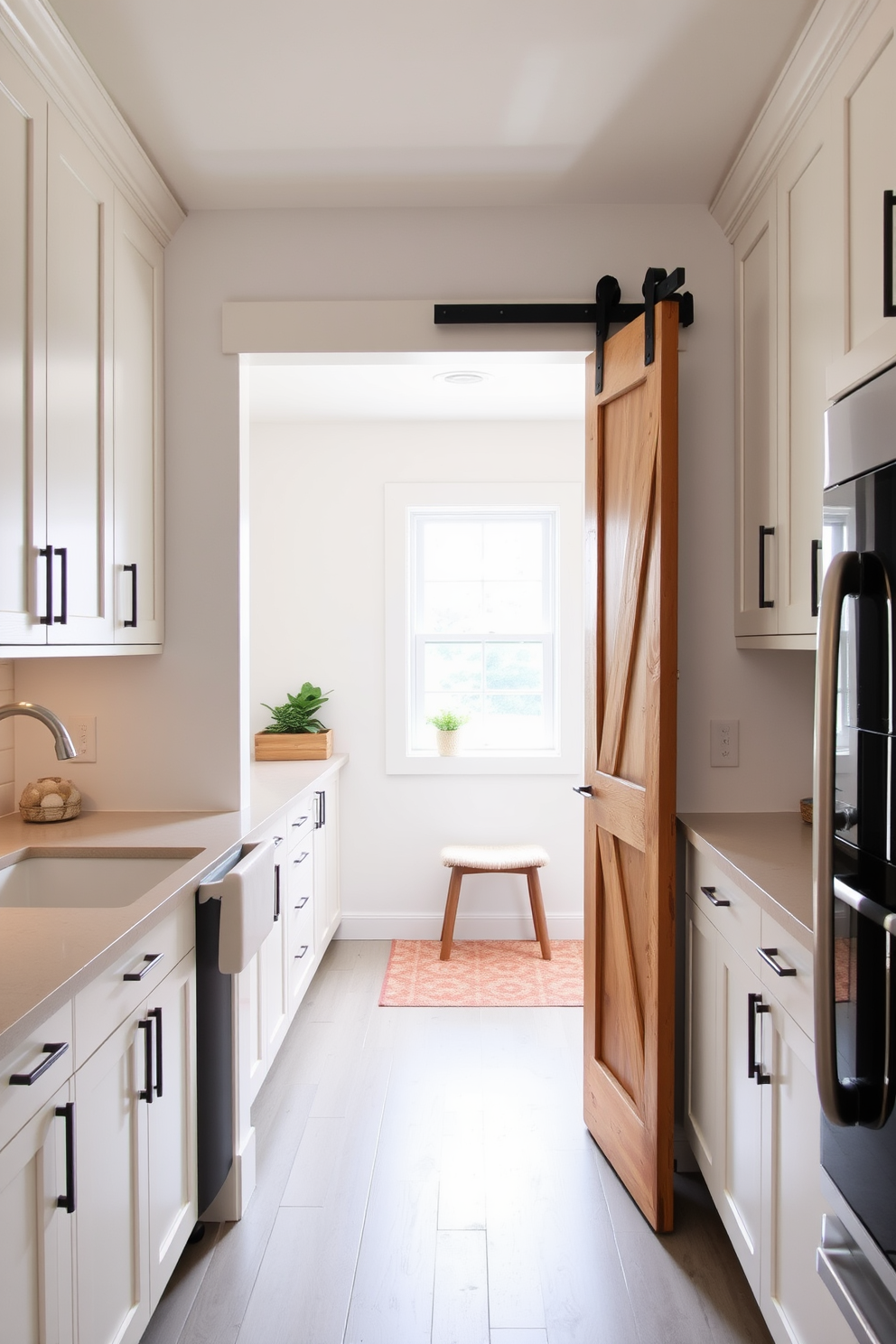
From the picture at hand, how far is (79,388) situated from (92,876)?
108cm

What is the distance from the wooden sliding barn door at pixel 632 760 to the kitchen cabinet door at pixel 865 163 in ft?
1.43

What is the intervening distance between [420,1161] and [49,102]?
2.63m

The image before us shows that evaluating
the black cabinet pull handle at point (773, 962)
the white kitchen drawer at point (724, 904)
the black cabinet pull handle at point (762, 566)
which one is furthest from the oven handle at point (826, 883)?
the black cabinet pull handle at point (762, 566)

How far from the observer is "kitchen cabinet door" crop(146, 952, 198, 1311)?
5.44ft

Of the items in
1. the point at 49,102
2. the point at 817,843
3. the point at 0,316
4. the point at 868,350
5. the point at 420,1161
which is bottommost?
the point at 420,1161

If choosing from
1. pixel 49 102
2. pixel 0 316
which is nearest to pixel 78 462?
pixel 0 316

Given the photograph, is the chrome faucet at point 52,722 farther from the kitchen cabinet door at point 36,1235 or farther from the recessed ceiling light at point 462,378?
the recessed ceiling light at point 462,378

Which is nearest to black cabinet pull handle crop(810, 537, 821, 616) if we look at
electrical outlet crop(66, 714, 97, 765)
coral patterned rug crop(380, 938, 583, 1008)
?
electrical outlet crop(66, 714, 97, 765)

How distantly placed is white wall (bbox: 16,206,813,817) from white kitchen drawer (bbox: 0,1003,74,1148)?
122 cm

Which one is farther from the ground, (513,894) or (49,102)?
(49,102)

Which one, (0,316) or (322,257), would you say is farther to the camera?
(322,257)

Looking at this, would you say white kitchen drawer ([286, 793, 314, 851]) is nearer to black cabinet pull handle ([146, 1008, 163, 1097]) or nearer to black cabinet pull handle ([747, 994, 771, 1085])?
black cabinet pull handle ([146, 1008, 163, 1097])

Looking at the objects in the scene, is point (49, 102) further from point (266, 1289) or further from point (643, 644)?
point (266, 1289)

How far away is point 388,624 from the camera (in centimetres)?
436
